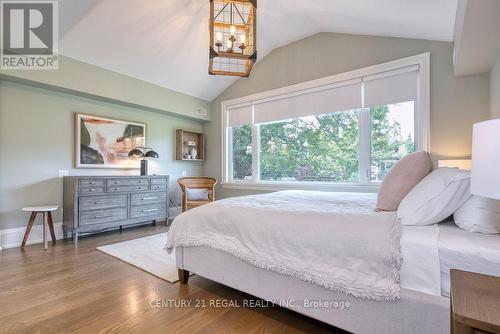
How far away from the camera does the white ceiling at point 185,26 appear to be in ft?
8.79

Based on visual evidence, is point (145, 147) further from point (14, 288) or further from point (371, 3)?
point (371, 3)

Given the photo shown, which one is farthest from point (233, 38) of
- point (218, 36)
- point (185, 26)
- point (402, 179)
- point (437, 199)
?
point (437, 199)

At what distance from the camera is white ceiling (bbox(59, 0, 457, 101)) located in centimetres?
268

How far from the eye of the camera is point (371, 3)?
2617mm

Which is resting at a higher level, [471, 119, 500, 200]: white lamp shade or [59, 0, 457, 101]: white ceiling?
[59, 0, 457, 101]: white ceiling

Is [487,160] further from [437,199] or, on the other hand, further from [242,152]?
[242,152]

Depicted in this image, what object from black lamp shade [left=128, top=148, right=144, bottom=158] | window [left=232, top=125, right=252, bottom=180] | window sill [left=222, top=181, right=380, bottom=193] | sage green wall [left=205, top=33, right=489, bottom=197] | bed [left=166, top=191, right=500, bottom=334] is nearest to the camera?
bed [left=166, top=191, right=500, bottom=334]

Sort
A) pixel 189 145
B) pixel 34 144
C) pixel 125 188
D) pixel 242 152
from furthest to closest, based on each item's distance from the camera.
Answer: pixel 189 145 → pixel 242 152 → pixel 125 188 → pixel 34 144

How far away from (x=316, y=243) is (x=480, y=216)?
781 millimetres

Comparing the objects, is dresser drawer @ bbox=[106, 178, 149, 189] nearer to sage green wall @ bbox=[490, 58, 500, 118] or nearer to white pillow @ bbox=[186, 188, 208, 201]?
white pillow @ bbox=[186, 188, 208, 201]

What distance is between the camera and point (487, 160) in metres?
0.80

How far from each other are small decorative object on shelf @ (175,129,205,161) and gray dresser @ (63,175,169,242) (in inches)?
31.9

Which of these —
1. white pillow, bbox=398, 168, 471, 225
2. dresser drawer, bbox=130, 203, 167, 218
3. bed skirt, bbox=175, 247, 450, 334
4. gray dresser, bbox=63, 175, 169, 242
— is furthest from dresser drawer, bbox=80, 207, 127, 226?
white pillow, bbox=398, 168, 471, 225

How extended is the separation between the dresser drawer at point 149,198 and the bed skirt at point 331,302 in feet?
7.54
